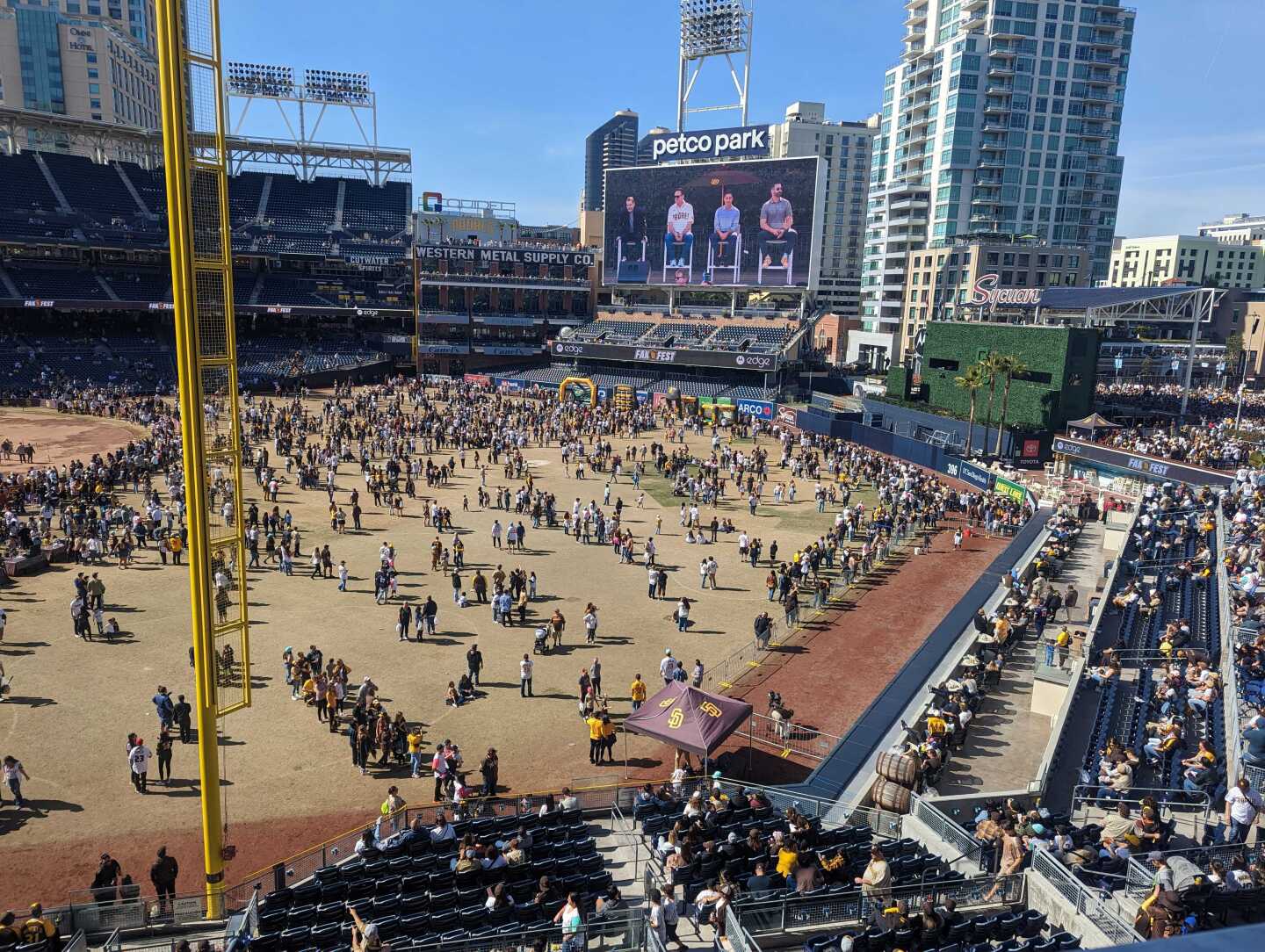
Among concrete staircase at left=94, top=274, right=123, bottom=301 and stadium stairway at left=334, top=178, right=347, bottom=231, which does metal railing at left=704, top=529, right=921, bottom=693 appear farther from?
stadium stairway at left=334, top=178, right=347, bottom=231

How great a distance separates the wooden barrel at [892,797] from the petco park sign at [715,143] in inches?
2698

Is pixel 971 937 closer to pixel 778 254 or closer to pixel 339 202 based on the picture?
pixel 778 254

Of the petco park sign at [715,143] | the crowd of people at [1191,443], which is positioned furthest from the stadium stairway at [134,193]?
the crowd of people at [1191,443]

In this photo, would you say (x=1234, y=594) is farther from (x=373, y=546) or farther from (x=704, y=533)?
(x=373, y=546)

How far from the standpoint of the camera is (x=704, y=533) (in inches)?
1356

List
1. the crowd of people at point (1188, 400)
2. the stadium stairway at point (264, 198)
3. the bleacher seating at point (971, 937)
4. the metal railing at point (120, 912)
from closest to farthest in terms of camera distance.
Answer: the bleacher seating at point (971, 937), the metal railing at point (120, 912), the crowd of people at point (1188, 400), the stadium stairway at point (264, 198)

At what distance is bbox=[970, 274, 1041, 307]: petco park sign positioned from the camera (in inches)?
2271

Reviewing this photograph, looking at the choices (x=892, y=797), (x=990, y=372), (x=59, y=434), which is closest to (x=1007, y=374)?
(x=990, y=372)

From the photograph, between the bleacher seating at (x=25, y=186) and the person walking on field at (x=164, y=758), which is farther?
the bleacher seating at (x=25, y=186)

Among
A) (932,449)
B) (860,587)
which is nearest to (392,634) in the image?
(860,587)

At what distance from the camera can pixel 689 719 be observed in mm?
16156

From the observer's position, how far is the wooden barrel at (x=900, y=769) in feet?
49.0

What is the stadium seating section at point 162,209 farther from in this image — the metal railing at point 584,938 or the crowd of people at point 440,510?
the metal railing at point 584,938

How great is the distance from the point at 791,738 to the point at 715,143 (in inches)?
2630
